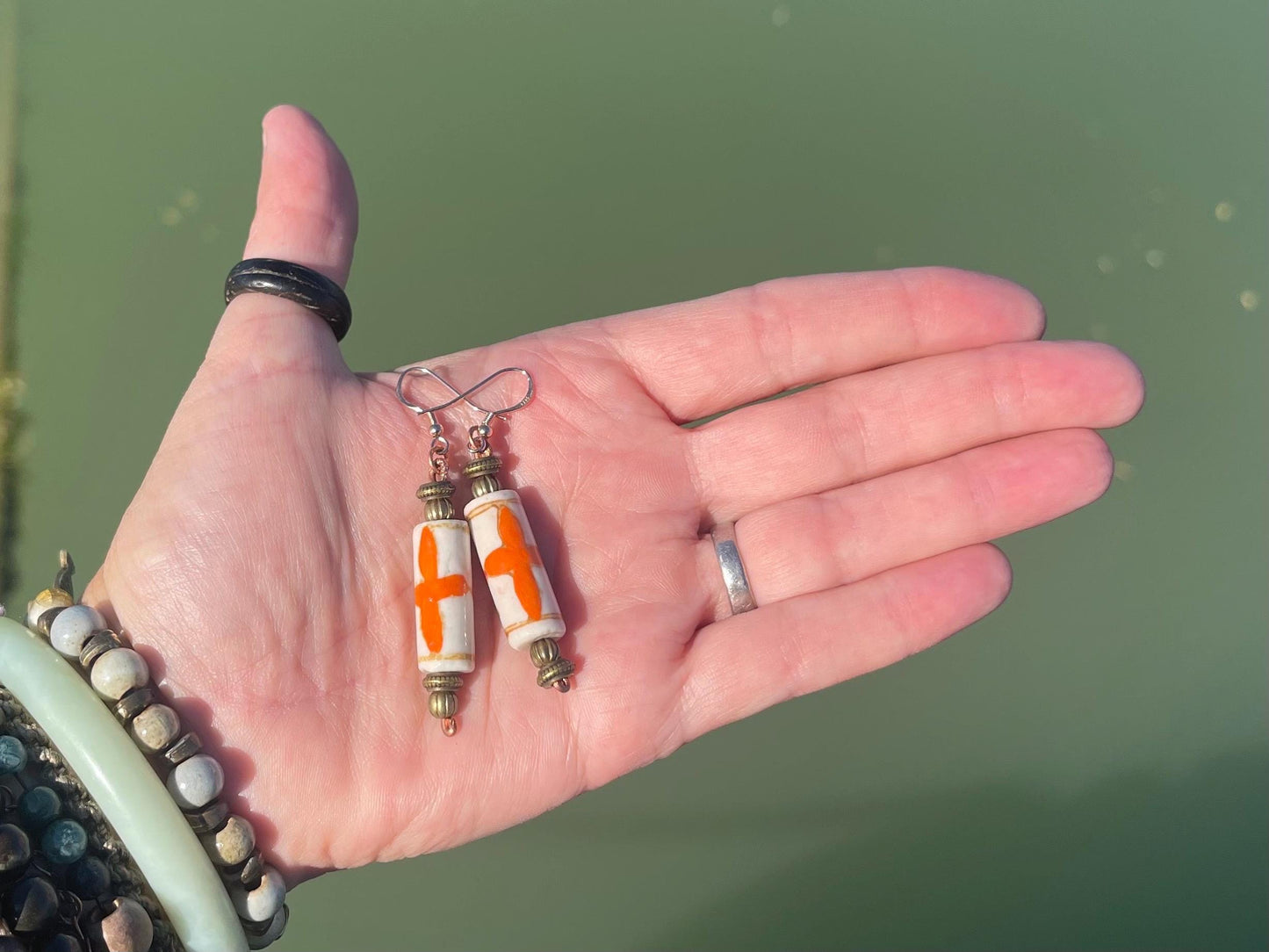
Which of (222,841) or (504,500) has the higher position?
(504,500)

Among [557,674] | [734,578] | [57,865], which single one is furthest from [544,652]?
[57,865]

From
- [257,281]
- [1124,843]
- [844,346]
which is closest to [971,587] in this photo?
[844,346]

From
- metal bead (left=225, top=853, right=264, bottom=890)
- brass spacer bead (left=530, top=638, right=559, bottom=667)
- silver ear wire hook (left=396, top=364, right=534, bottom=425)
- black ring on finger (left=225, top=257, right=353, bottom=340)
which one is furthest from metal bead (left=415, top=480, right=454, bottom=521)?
metal bead (left=225, top=853, right=264, bottom=890)

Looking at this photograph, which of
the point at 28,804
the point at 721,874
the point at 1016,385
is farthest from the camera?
the point at 721,874

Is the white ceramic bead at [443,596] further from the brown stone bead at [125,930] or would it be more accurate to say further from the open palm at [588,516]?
the brown stone bead at [125,930]

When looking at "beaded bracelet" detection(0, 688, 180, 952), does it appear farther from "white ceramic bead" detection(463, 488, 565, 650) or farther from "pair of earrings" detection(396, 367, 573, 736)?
"white ceramic bead" detection(463, 488, 565, 650)

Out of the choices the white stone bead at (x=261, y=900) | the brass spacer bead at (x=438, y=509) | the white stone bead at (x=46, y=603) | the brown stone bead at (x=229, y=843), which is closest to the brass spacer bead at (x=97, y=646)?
the white stone bead at (x=46, y=603)

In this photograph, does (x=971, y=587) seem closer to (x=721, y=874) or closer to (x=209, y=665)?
(x=721, y=874)
